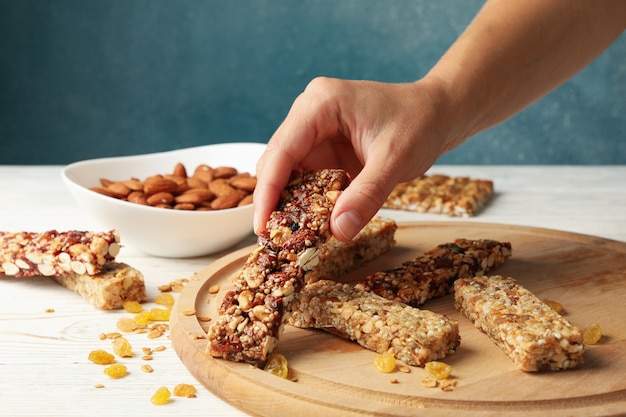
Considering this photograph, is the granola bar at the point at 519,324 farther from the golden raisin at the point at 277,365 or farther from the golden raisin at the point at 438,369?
the golden raisin at the point at 277,365

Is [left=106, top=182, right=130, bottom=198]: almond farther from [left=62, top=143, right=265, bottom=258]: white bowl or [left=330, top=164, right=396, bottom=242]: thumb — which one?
[left=330, top=164, right=396, bottom=242]: thumb

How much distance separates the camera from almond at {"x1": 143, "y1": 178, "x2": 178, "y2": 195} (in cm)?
268

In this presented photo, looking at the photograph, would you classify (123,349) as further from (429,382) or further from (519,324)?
(519,324)

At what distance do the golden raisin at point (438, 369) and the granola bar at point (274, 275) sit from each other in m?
0.36

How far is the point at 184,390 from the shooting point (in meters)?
1.74

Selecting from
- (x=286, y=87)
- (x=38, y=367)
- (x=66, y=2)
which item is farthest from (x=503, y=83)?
(x=66, y=2)

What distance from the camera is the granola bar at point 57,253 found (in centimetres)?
219

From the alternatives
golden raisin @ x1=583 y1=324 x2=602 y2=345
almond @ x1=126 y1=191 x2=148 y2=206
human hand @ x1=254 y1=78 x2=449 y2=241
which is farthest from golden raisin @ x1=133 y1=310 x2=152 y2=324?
golden raisin @ x1=583 y1=324 x2=602 y2=345

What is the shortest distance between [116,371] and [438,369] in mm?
753

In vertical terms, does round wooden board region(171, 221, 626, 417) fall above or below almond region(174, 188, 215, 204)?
below

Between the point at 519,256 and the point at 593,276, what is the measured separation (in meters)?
0.27

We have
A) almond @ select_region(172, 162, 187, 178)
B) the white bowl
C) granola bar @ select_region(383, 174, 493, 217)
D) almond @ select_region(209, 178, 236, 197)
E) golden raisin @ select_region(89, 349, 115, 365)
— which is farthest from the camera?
granola bar @ select_region(383, 174, 493, 217)

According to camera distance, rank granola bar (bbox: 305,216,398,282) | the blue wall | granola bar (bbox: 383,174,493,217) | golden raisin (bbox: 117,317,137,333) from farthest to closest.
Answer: the blue wall → granola bar (bbox: 383,174,493,217) → granola bar (bbox: 305,216,398,282) → golden raisin (bbox: 117,317,137,333)

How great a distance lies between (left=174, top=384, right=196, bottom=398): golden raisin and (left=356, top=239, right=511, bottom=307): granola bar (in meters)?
0.57
